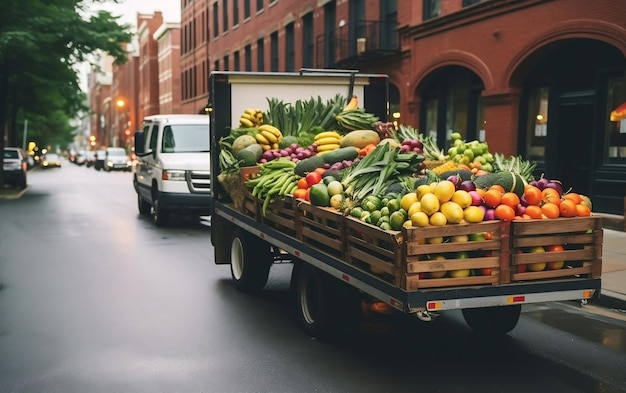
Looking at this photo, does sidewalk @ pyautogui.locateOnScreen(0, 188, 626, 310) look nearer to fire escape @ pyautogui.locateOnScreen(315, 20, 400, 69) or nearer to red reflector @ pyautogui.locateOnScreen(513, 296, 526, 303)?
red reflector @ pyautogui.locateOnScreen(513, 296, 526, 303)

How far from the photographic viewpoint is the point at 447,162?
6828 millimetres

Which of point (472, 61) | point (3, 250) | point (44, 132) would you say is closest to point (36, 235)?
point (3, 250)

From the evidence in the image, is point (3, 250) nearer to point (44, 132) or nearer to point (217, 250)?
point (217, 250)

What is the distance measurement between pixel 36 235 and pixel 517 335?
10484 millimetres

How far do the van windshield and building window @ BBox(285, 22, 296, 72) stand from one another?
16.4 m

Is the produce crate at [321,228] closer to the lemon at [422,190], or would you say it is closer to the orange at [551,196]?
the lemon at [422,190]

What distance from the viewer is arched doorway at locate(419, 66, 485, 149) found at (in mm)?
18359

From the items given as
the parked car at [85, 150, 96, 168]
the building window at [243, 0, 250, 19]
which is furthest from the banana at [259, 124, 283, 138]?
the parked car at [85, 150, 96, 168]

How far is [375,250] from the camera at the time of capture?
16.9ft

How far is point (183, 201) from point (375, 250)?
9994mm

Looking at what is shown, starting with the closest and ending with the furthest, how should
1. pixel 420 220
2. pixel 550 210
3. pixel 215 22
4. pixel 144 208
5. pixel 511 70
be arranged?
pixel 420 220
pixel 550 210
pixel 511 70
pixel 144 208
pixel 215 22

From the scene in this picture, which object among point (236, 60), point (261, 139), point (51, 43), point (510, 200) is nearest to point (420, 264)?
point (510, 200)

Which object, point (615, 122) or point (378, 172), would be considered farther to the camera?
point (615, 122)

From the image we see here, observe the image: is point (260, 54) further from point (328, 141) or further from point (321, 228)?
point (321, 228)
